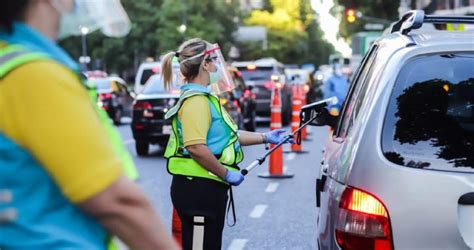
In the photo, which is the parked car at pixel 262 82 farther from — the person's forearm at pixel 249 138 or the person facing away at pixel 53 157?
the person facing away at pixel 53 157

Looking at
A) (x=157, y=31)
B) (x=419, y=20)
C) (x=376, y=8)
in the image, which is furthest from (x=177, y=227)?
(x=157, y=31)

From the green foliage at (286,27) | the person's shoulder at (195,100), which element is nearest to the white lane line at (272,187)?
the person's shoulder at (195,100)

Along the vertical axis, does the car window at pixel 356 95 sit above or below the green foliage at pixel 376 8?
above

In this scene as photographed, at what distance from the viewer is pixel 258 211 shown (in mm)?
10070

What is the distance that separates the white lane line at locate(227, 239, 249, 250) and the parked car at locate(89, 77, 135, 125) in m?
19.5

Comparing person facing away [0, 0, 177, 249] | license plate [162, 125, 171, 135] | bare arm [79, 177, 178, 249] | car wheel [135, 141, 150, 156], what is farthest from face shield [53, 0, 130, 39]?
car wheel [135, 141, 150, 156]

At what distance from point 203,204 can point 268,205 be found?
5.88 meters

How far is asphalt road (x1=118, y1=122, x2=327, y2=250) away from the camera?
8297 mm

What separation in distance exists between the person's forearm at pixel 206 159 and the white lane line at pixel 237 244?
349 centimetres

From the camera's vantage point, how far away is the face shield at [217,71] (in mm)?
4793

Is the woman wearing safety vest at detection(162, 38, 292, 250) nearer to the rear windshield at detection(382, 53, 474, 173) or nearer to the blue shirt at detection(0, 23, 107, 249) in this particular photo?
the rear windshield at detection(382, 53, 474, 173)

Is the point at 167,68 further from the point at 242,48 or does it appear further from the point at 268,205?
the point at 242,48

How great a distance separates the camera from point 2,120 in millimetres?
1798

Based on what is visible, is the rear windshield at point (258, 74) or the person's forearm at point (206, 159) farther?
the rear windshield at point (258, 74)
